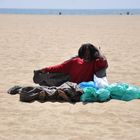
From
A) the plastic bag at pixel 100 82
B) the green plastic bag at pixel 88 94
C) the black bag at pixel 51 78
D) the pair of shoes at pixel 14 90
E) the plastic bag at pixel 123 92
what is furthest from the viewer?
the black bag at pixel 51 78

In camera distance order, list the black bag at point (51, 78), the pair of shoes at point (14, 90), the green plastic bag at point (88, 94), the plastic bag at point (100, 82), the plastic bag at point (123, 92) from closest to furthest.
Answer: the green plastic bag at point (88, 94)
the plastic bag at point (123, 92)
the plastic bag at point (100, 82)
the pair of shoes at point (14, 90)
the black bag at point (51, 78)

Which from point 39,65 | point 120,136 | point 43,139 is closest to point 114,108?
point 120,136

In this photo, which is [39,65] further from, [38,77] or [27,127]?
[27,127]

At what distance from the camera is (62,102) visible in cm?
816

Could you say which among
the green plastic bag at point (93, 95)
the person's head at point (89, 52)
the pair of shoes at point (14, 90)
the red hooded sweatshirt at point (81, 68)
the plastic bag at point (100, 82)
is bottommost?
the pair of shoes at point (14, 90)

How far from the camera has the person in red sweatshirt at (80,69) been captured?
8.82 metres

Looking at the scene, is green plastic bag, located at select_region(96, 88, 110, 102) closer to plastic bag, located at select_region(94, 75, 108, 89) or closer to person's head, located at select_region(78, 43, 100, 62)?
plastic bag, located at select_region(94, 75, 108, 89)

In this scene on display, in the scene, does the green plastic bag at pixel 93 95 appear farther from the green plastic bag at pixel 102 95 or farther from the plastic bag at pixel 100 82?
the plastic bag at pixel 100 82

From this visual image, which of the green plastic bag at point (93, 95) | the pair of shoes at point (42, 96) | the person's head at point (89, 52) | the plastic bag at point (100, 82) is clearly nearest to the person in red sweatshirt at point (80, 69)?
the person's head at point (89, 52)

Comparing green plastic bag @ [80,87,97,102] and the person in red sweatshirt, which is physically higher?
the person in red sweatshirt

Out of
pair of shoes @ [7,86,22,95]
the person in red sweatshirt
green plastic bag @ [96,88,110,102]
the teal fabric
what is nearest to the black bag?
the person in red sweatshirt

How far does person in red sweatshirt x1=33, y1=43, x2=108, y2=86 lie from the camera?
882 centimetres

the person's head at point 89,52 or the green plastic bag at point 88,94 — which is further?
the person's head at point 89,52

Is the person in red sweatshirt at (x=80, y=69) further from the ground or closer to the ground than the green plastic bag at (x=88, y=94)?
further from the ground
